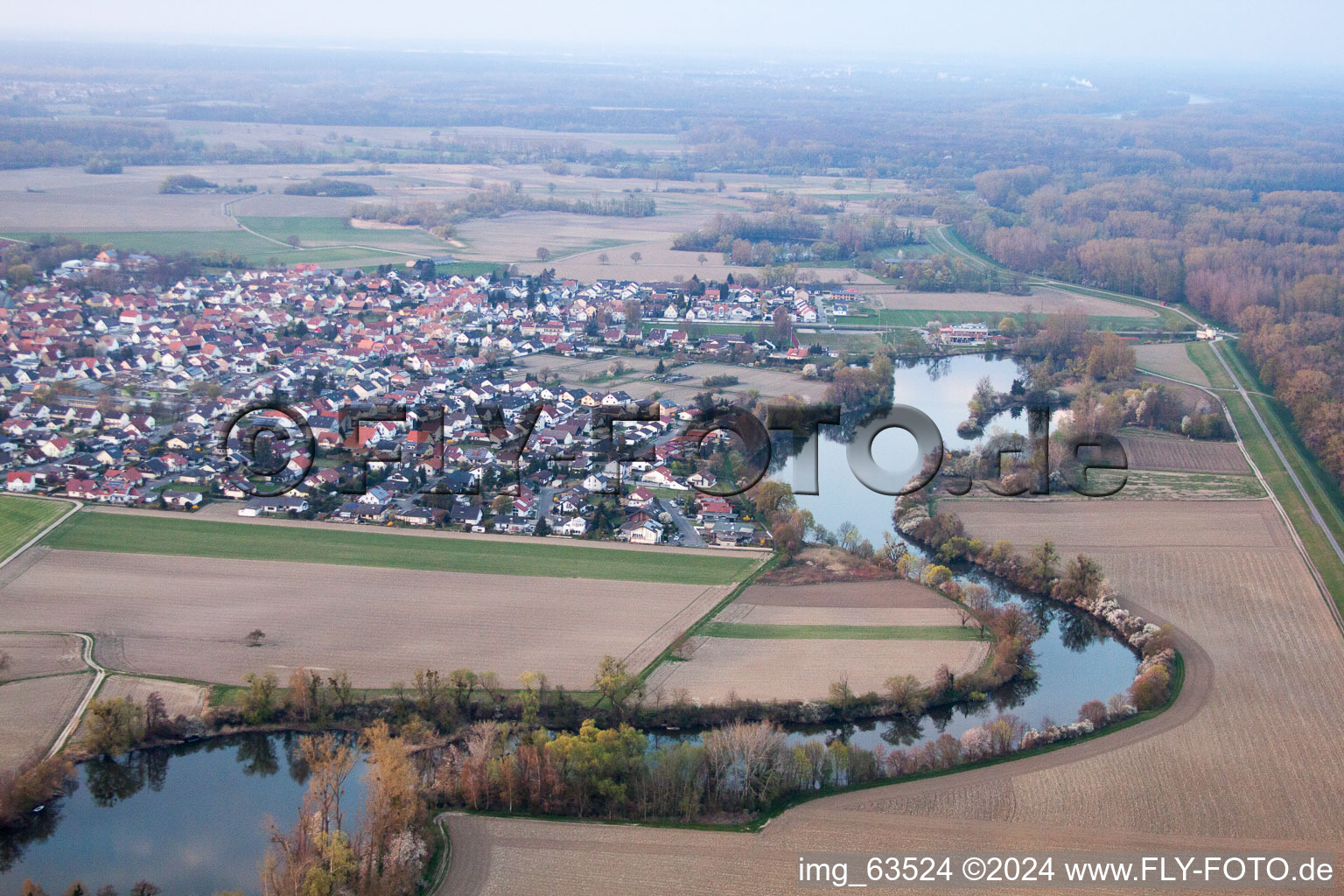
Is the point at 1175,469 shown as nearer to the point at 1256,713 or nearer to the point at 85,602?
the point at 1256,713

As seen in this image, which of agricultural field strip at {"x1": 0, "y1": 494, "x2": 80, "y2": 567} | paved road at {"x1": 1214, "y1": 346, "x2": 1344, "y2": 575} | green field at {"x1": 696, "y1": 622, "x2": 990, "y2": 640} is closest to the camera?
green field at {"x1": 696, "y1": 622, "x2": 990, "y2": 640}

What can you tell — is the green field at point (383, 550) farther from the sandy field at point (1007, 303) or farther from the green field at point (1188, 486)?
the sandy field at point (1007, 303)

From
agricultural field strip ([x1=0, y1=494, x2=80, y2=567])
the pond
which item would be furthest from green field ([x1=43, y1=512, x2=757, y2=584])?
the pond

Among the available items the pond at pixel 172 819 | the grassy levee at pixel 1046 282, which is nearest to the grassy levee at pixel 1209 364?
the grassy levee at pixel 1046 282

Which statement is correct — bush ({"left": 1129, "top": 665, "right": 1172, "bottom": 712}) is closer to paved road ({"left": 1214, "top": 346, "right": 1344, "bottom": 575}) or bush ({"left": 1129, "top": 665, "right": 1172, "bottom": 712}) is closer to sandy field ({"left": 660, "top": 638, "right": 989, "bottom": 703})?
sandy field ({"left": 660, "top": 638, "right": 989, "bottom": 703})

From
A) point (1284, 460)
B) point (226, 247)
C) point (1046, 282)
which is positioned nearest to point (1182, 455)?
point (1284, 460)

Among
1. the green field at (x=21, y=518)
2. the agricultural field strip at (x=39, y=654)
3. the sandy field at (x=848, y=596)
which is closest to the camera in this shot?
the agricultural field strip at (x=39, y=654)

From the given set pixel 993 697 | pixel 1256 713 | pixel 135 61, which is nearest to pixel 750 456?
pixel 993 697
